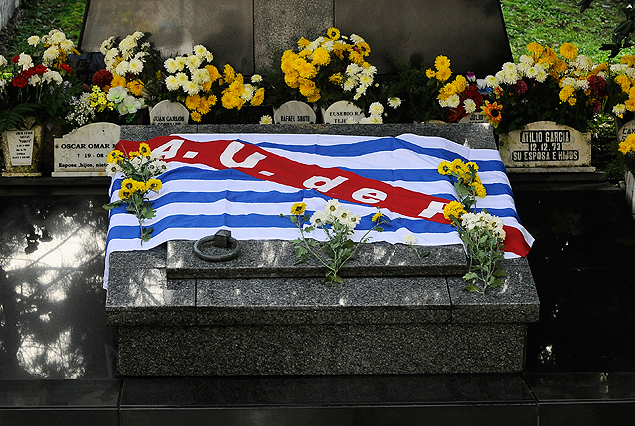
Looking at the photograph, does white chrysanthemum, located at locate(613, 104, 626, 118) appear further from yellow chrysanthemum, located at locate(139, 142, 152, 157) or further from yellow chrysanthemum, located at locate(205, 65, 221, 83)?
yellow chrysanthemum, located at locate(139, 142, 152, 157)

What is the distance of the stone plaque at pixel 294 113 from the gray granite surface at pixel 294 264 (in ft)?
8.25

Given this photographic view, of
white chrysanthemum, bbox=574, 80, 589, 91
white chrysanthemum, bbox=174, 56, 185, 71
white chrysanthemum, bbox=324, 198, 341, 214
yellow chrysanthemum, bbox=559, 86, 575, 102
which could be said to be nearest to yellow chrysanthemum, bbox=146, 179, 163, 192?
white chrysanthemum, bbox=324, 198, 341, 214

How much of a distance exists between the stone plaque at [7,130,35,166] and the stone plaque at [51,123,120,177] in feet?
0.72

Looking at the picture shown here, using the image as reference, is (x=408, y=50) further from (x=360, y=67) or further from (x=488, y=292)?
(x=488, y=292)

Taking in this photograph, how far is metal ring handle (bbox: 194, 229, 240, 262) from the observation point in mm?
4289

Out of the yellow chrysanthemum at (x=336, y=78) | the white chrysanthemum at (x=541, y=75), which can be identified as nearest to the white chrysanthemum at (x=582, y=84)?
the white chrysanthemum at (x=541, y=75)

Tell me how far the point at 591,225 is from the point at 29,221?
14.6 feet

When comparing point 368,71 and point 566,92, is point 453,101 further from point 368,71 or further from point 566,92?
point 566,92

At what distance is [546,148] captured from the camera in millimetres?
6594

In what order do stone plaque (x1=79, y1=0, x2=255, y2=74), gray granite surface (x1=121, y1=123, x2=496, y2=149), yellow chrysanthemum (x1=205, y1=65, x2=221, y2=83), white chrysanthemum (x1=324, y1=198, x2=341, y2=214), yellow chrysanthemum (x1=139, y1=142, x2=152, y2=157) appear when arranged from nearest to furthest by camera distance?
white chrysanthemum (x1=324, y1=198, x2=341, y2=214) → yellow chrysanthemum (x1=139, y1=142, x2=152, y2=157) → gray granite surface (x1=121, y1=123, x2=496, y2=149) → yellow chrysanthemum (x1=205, y1=65, x2=221, y2=83) → stone plaque (x1=79, y1=0, x2=255, y2=74)

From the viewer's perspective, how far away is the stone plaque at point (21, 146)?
6.42 metres

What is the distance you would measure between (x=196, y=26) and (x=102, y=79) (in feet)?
4.02

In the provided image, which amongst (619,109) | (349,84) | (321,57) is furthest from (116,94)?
(619,109)

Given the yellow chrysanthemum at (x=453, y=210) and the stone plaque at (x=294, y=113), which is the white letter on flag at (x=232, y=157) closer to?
the stone plaque at (x=294, y=113)
